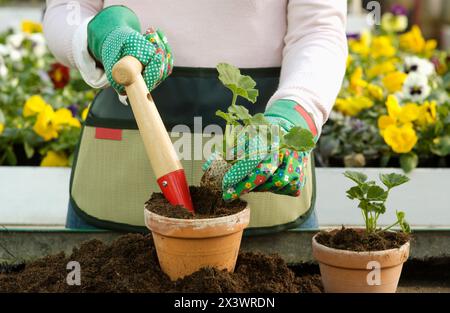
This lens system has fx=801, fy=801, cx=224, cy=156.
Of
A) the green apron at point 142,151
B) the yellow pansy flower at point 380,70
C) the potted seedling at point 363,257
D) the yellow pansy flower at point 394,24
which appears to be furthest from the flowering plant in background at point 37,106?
the yellow pansy flower at point 394,24

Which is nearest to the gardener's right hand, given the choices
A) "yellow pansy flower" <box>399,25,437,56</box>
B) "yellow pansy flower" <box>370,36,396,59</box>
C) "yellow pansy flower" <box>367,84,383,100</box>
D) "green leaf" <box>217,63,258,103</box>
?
"green leaf" <box>217,63,258,103</box>

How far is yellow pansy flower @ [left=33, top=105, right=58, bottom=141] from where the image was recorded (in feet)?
8.98

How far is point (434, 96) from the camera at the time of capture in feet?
10.0

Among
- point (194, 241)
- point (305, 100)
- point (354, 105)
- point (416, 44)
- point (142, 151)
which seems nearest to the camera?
point (194, 241)

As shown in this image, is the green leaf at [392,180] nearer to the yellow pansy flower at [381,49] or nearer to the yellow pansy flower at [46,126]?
the yellow pansy flower at [46,126]

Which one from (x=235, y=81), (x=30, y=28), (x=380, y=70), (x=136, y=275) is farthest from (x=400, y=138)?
(x=30, y=28)

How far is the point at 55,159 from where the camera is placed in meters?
2.77

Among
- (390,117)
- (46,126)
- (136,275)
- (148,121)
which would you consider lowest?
(46,126)

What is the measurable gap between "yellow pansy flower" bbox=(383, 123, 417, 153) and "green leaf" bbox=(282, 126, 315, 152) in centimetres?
156

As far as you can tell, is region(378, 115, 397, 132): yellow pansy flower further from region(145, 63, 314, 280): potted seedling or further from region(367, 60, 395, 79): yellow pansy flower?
region(145, 63, 314, 280): potted seedling

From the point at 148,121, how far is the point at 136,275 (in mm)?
218

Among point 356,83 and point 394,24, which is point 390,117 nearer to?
point 356,83

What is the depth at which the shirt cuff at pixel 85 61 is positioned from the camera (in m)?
1.42
